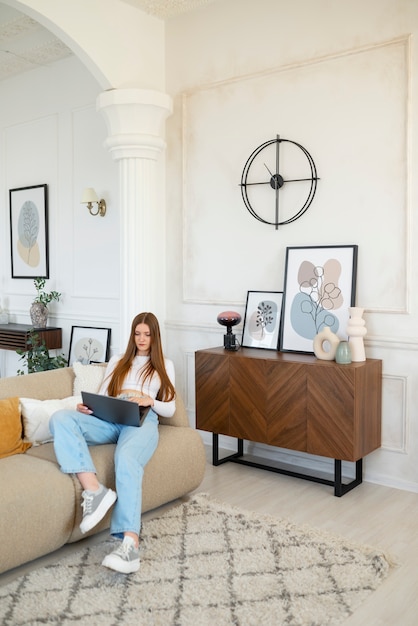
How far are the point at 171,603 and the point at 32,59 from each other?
4856mm

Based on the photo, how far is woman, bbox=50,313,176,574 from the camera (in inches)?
112

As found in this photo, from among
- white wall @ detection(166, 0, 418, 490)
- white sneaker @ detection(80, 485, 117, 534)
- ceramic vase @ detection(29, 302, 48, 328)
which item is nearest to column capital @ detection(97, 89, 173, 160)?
white wall @ detection(166, 0, 418, 490)

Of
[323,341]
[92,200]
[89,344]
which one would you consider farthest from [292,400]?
[92,200]

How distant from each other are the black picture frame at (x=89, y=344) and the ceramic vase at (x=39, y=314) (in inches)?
11.5

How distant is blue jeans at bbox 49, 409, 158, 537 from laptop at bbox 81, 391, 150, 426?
4 centimetres

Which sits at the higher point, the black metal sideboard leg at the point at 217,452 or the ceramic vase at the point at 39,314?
the ceramic vase at the point at 39,314

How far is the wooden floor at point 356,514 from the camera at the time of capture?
257cm

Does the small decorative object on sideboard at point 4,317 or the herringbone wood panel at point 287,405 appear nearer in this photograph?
the herringbone wood panel at point 287,405

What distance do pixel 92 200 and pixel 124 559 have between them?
11.0 feet

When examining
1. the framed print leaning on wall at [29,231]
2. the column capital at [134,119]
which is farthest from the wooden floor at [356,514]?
the framed print leaning on wall at [29,231]

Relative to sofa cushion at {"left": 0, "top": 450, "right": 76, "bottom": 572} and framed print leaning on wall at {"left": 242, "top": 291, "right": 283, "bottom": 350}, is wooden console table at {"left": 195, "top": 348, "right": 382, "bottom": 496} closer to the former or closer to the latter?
framed print leaning on wall at {"left": 242, "top": 291, "right": 283, "bottom": 350}

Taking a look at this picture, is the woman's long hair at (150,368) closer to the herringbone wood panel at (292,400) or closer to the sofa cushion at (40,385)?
the sofa cushion at (40,385)

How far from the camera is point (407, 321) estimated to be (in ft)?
12.6

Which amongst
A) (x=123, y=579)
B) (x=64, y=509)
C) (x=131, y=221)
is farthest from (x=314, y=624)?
(x=131, y=221)
